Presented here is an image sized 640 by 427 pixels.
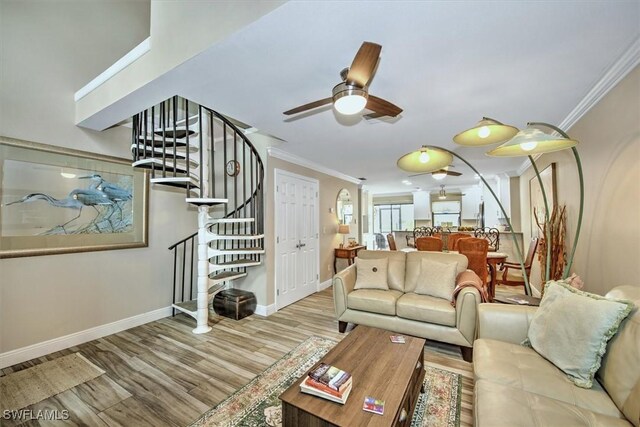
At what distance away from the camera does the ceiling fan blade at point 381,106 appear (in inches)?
72.1

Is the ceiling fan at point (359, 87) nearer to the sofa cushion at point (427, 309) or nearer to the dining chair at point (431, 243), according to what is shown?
the sofa cushion at point (427, 309)

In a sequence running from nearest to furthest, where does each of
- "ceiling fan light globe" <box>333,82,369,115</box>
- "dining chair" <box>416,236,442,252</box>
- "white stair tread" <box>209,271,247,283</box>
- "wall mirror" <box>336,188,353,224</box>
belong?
"ceiling fan light globe" <box>333,82,369,115</box>, "white stair tread" <box>209,271,247,283</box>, "dining chair" <box>416,236,442,252</box>, "wall mirror" <box>336,188,353,224</box>

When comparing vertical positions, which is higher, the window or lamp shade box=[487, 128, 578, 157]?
lamp shade box=[487, 128, 578, 157]

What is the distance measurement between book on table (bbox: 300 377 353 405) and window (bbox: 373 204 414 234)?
367 inches

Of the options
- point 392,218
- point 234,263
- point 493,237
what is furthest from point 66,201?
point 392,218

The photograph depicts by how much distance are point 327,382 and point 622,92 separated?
9.79 ft

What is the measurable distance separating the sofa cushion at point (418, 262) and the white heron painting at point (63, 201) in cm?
370

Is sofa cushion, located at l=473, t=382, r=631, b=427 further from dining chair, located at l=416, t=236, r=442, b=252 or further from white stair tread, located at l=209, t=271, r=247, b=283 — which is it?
dining chair, located at l=416, t=236, r=442, b=252

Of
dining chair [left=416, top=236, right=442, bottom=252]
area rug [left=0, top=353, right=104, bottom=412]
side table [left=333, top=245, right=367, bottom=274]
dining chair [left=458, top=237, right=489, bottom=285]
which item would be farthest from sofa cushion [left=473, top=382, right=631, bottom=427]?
side table [left=333, top=245, right=367, bottom=274]

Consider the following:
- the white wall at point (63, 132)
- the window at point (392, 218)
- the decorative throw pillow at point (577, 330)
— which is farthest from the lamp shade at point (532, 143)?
the window at point (392, 218)

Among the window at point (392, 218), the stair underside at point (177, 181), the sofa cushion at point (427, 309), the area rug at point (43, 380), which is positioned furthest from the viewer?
the window at point (392, 218)

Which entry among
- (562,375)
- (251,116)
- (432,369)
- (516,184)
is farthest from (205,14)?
(516,184)

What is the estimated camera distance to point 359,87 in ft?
5.43

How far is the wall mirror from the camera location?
5916mm
